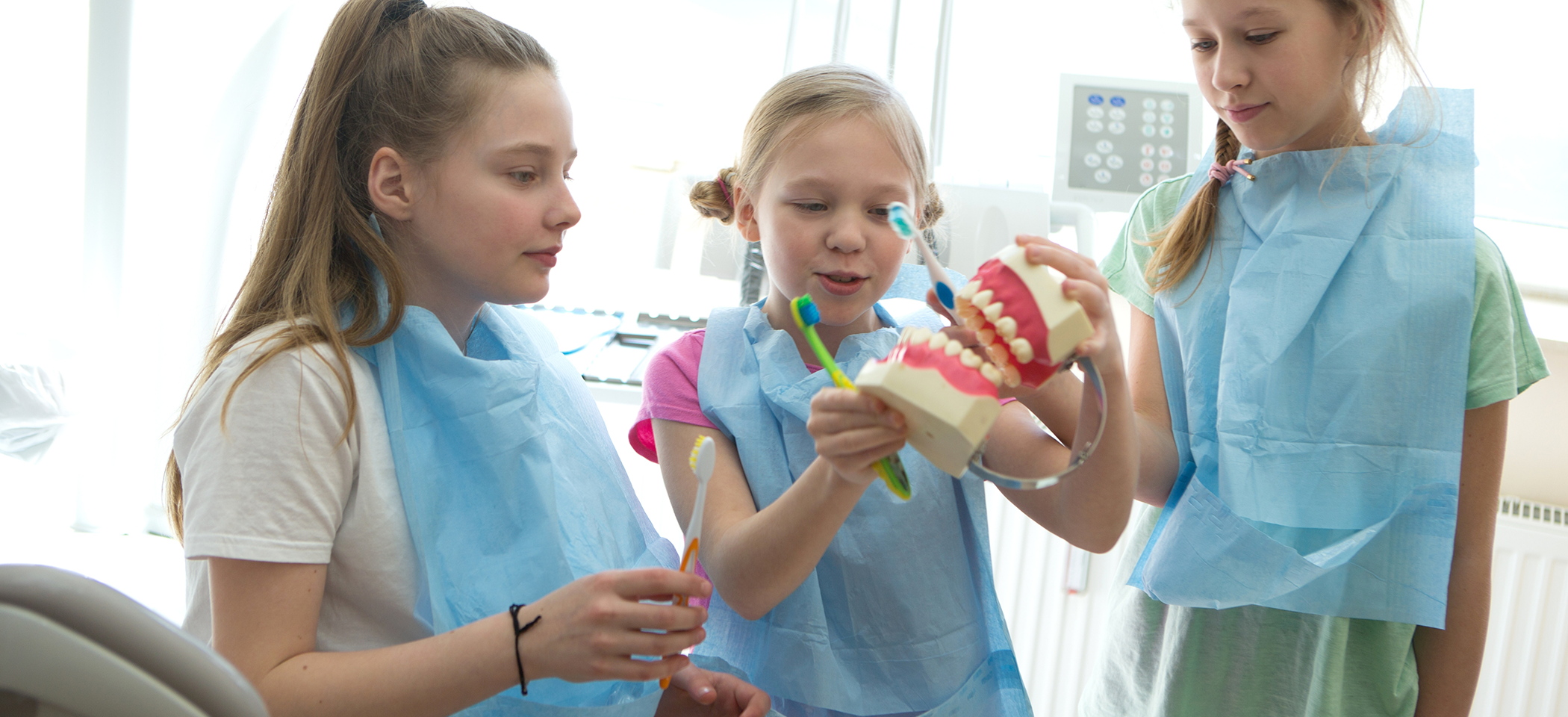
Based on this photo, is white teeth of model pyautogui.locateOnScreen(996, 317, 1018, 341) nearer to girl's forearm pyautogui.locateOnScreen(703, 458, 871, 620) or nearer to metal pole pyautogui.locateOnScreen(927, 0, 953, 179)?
girl's forearm pyautogui.locateOnScreen(703, 458, 871, 620)

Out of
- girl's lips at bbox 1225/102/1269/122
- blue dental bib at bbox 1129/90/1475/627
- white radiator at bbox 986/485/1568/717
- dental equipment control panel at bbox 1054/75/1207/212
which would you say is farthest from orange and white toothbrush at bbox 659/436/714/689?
dental equipment control panel at bbox 1054/75/1207/212

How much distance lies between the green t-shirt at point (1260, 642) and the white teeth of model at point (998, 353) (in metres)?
0.47

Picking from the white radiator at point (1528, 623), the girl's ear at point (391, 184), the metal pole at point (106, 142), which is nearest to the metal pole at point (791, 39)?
the girl's ear at point (391, 184)

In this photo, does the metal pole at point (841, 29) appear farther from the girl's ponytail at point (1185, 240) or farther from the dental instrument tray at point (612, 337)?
the girl's ponytail at point (1185, 240)

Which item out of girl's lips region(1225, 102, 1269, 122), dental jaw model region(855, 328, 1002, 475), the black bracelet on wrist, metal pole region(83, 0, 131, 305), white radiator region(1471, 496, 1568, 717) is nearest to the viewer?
dental jaw model region(855, 328, 1002, 475)

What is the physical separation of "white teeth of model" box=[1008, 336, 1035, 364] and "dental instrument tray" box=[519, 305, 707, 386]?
0.82 metres

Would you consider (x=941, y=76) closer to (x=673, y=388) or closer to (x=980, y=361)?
(x=673, y=388)

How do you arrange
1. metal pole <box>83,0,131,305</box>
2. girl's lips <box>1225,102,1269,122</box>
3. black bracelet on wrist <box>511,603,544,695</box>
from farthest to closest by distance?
metal pole <box>83,0,131,305</box> → girl's lips <box>1225,102,1269,122</box> → black bracelet on wrist <box>511,603,544,695</box>

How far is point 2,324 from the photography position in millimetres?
1730

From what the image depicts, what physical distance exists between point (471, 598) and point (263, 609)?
15 centimetres

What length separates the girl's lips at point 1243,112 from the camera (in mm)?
901

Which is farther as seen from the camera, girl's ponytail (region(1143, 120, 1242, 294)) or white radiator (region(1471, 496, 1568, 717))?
white radiator (region(1471, 496, 1568, 717))

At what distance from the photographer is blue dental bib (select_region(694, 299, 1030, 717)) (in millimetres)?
850

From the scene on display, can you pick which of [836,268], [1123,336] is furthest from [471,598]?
[1123,336]
